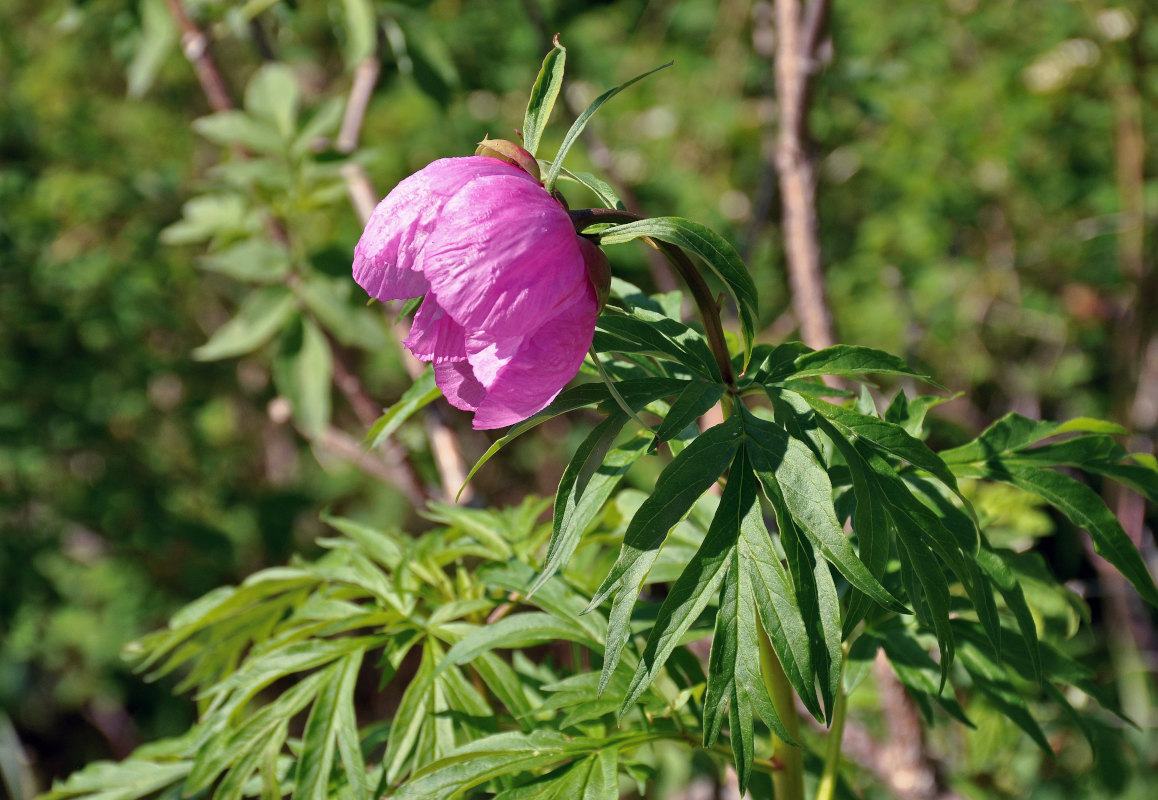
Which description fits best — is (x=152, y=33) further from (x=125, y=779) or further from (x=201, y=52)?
(x=125, y=779)

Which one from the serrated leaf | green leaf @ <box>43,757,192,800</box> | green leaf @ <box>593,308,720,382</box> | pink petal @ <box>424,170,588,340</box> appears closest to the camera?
pink petal @ <box>424,170,588,340</box>

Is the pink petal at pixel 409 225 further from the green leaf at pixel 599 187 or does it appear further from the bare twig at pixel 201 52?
the bare twig at pixel 201 52

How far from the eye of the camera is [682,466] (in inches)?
22.9

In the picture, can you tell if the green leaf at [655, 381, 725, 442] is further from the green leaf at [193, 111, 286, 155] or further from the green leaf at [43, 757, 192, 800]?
the green leaf at [193, 111, 286, 155]

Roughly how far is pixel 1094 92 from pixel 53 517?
8.56ft

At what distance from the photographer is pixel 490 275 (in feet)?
1.73

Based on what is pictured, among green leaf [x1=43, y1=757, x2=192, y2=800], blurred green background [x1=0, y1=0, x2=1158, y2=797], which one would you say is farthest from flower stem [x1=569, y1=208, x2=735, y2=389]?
blurred green background [x1=0, y1=0, x2=1158, y2=797]

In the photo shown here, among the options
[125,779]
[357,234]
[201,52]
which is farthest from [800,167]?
[357,234]

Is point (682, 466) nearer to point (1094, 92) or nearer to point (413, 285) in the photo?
point (413, 285)

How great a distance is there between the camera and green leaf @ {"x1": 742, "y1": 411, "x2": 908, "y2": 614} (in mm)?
564

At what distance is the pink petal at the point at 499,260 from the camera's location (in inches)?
20.7

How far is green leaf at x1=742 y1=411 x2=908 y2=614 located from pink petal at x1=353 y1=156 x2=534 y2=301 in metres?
0.23

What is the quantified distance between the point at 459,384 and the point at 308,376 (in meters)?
0.91

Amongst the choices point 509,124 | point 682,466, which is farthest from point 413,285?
point 509,124
